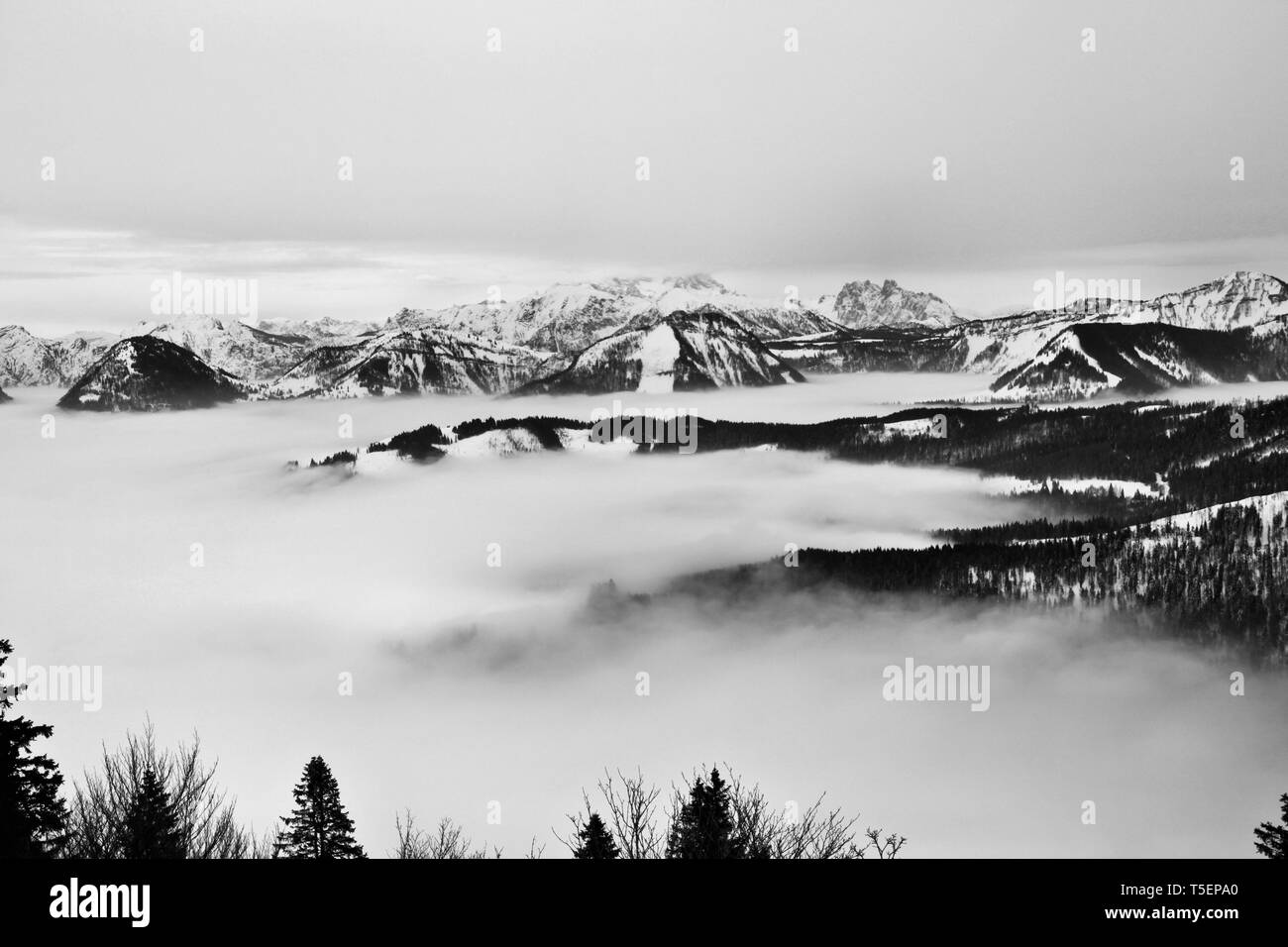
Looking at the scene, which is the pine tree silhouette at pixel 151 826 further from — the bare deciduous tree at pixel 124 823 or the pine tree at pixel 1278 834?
the pine tree at pixel 1278 834

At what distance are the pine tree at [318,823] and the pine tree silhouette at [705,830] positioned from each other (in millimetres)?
18262

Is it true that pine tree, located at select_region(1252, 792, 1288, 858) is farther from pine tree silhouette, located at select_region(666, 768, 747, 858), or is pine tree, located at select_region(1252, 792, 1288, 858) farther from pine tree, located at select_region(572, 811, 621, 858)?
pine tree, located at select_region(572, 811, 621, 858)

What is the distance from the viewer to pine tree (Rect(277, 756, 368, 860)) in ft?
154

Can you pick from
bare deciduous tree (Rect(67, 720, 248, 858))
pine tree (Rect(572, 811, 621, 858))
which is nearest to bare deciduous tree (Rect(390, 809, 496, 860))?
pine tree (Rect(572, 811, 621, 858))

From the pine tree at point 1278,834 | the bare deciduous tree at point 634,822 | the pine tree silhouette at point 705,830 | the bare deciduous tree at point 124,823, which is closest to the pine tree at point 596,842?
the bare deciduous tree at point 634,822

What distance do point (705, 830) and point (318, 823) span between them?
73.8 feet

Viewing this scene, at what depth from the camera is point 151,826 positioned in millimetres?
36625

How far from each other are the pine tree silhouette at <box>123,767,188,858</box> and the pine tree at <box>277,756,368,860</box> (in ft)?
28.8

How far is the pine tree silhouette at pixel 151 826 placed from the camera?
35938 mm

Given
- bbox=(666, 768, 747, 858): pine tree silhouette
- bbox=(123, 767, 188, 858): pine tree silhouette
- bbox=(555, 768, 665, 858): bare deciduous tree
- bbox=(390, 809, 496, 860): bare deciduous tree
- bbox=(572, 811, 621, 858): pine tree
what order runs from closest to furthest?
bbox=(555, 768, 665, 858): bare deciduous tree < bbox=(123, 767, 188, 858): pine tree silhouette < bbox=(572, 811, 621, 858): pine tree < bbox=(666, 768, 747, 858): pine tree silhouette < bbox=(390, 809, 496, 860): bare deciduous tree

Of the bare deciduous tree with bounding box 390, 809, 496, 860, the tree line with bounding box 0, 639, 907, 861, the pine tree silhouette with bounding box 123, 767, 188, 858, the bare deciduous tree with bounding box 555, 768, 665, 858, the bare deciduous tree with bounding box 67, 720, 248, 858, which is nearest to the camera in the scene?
the tree line with bounding box 0, 639, 907, 861
